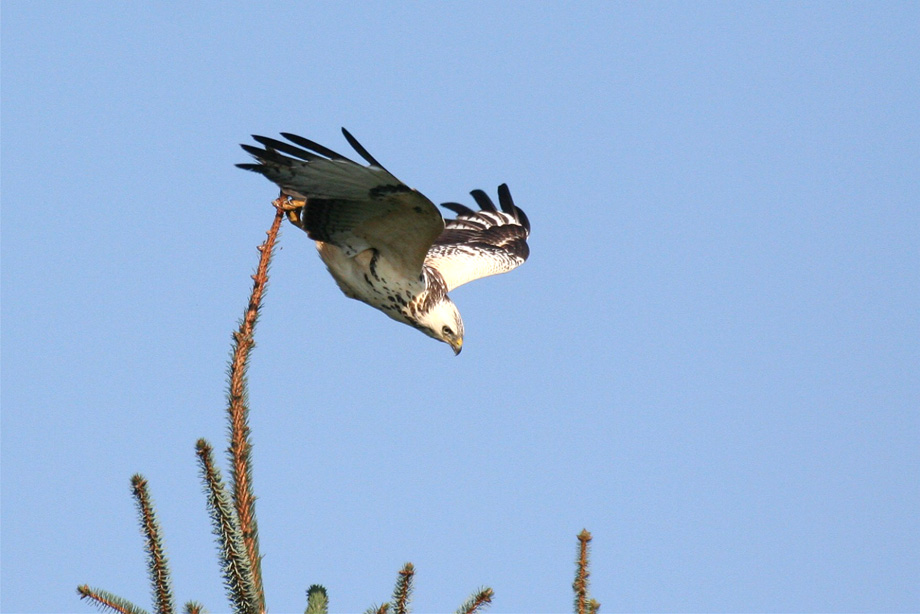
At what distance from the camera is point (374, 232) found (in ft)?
23.0

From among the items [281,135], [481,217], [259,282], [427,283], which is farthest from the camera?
[481,217]

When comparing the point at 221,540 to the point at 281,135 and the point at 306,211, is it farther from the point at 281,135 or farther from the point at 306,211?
the point at 306,211

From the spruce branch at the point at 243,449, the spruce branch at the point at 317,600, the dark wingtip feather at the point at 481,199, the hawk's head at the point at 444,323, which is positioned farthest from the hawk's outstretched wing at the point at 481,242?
the spruce branch at the point at 317,600

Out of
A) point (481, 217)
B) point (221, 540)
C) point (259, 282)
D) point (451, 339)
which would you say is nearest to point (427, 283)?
point (451, 339)

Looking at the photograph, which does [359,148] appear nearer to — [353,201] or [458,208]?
[353,201]

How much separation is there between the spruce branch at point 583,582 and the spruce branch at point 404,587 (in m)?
0.47

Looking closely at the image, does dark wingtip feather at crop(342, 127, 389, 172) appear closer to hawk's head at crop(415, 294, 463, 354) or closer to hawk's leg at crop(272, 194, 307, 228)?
hawk's leg at crop(272, 194, 307, 228)

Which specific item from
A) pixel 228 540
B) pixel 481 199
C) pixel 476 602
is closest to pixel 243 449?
pixel 228 540

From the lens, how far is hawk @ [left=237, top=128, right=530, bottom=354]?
6125mm

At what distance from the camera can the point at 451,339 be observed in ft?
25.8

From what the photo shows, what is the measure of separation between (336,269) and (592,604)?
5.19 meters

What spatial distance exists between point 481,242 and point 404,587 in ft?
24.3

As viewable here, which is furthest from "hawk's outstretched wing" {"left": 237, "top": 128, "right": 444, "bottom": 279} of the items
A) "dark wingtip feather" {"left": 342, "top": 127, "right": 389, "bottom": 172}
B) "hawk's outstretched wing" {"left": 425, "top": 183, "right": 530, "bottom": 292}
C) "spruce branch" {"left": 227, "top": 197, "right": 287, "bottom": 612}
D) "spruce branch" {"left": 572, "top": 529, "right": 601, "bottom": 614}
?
"spruce branch" {"left": 572, "top": 529, "right": 601, "bottom": 614}

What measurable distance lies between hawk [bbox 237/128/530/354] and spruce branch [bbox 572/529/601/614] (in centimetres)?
330
